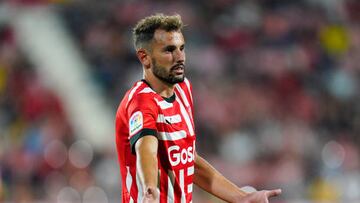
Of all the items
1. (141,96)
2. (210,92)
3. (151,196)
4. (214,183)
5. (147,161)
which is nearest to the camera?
(151,196)

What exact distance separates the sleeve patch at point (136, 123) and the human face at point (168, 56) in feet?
1.07

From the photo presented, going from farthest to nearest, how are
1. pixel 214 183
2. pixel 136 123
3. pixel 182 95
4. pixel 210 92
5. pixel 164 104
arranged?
pixel 210 92, pixel 214 183, pixel 182 95, pixel 164 104, pixel 136 123

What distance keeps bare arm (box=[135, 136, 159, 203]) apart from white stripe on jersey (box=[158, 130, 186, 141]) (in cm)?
19

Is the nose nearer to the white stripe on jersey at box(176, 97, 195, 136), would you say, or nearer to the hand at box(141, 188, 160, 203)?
the white stripe on jersey at box(176, 97, 195, 136)

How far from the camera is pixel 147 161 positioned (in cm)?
517

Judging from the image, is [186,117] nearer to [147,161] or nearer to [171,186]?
[171,186]

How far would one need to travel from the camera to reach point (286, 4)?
14.6 metres

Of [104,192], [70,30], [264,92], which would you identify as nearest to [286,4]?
[264,92]

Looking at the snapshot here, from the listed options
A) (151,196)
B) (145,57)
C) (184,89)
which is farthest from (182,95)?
(151,196)

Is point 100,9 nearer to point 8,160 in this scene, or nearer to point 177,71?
point 8,160

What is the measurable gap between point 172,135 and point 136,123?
0.33 meters

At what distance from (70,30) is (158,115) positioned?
32.9 ft

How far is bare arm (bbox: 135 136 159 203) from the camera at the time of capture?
5098 millimetres

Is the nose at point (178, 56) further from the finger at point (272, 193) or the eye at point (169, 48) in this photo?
the finger at point (272, 193)
